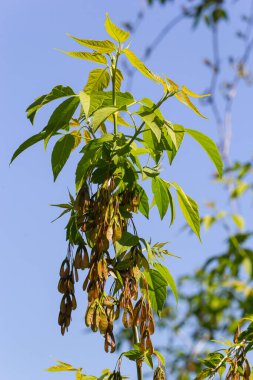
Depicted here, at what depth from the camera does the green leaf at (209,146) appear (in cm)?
129

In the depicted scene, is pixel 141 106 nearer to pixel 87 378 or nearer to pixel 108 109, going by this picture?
pixel 108 109

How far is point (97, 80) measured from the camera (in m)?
1.34

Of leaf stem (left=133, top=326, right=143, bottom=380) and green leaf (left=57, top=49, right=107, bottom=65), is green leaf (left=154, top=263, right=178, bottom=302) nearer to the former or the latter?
leaf stem (left=133, top=326, right=143, bottom=380)

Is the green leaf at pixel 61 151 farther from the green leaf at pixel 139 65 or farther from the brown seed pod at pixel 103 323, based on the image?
the brown seed pod at pixel 103 323

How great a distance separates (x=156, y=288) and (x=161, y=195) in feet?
0.62

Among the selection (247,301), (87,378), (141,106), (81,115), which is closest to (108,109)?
(141,106)

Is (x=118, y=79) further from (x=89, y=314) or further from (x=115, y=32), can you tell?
(x=89, y=314)

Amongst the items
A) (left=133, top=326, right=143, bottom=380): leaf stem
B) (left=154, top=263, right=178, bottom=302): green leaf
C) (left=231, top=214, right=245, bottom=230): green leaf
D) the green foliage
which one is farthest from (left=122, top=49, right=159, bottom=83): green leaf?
(left=231, top=214, right=245, bottom=230): green leaf

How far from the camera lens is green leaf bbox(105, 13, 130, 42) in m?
1.27

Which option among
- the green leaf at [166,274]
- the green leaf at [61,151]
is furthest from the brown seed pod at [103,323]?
the green leaf at [61,151]

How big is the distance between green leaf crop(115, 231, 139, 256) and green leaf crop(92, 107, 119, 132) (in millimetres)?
234

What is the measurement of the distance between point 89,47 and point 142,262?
42 centimetres

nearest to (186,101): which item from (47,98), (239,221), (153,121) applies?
(153,121)

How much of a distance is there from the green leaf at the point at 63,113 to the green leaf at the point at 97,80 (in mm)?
141
